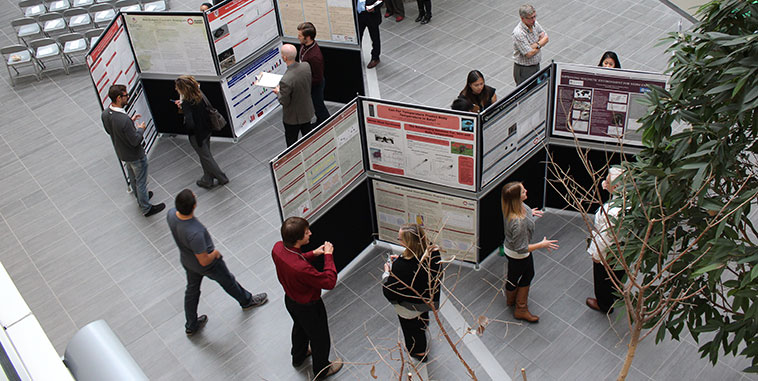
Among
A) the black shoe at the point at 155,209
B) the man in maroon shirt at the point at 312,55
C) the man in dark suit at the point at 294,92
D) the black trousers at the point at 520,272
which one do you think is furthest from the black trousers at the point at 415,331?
the man in maroon shirt at the point at 312,55

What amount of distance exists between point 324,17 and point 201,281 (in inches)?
153

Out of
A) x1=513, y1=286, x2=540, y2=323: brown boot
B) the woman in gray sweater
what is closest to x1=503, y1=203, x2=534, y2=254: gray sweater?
the woman in gray sweater

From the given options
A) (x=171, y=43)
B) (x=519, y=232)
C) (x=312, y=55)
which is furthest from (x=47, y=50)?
(x=519, y=232)

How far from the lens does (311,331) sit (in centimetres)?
542

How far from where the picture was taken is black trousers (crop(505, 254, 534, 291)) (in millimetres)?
5801

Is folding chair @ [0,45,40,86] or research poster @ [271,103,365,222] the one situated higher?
research poster @ [271,103,365,222]

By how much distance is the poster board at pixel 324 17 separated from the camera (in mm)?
8484

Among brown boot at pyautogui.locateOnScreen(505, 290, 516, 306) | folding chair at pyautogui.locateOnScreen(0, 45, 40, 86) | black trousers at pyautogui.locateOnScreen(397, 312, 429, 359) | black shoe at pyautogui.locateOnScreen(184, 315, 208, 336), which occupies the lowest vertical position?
black shoe at pyautogui.locateOnScreen(184, 315, 208, 336)

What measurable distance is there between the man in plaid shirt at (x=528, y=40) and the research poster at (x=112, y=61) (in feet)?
14.2

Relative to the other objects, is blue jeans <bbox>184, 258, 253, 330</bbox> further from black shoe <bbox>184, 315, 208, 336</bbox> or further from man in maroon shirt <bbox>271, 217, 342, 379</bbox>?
man in maroon shirt <bbox>271, 217, 342, 379</bbox>

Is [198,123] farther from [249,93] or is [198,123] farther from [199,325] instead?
[199,325]

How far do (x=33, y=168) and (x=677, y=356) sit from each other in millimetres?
7353

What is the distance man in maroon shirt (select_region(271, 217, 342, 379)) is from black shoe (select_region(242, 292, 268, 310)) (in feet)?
2.90

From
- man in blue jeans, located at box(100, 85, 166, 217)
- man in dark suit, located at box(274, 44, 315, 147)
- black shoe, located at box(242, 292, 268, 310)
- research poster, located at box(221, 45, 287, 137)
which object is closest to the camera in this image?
black shoe, located at box(242, 292, 268, 310)
